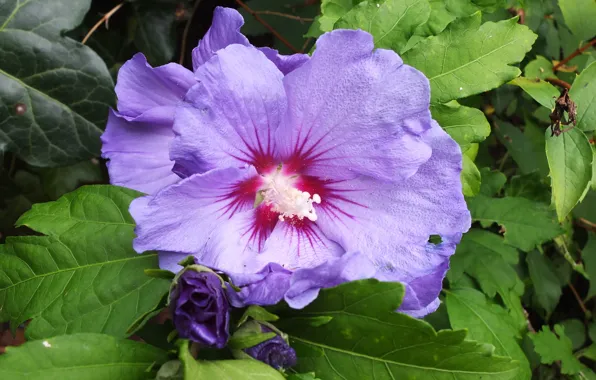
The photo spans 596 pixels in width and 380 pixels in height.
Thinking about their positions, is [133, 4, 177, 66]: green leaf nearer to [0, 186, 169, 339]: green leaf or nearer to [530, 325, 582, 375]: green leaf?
[0, 186, 169, 339]: green leaf

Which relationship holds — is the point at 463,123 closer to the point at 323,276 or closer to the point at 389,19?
the point at 389,19

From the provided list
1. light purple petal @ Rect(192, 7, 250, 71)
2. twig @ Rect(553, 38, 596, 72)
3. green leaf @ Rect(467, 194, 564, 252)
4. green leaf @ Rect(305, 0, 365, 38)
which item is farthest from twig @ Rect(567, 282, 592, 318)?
light purple petal @ Rect(192, 7, 250, 71)

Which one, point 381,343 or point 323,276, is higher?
point 323,276

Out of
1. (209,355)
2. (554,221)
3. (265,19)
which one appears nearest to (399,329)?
(209,355)

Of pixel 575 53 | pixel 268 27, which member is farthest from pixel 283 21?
pixel 575 53

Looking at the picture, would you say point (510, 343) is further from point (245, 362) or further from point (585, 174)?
point (245, 362)

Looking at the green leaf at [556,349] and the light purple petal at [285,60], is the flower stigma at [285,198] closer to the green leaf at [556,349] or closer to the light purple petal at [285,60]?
the light purple petal at [285,60]
